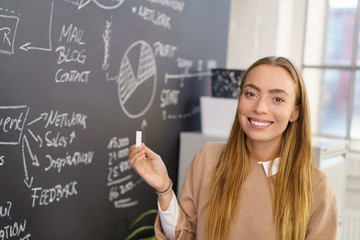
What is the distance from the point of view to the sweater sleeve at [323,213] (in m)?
1.67

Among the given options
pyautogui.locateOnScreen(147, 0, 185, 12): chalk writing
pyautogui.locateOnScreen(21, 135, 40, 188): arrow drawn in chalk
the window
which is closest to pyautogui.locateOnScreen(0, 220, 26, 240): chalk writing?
pyautogui.locateOnScreen(21, 135, 40, 188): arrow drawn in chalk

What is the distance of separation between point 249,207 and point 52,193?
0.89 meters

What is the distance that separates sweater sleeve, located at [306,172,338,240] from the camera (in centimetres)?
167

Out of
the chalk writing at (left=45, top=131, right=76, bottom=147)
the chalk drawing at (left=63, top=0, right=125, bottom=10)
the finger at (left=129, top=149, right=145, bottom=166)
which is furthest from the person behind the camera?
the chalk drawing at (left=63, top=0, right=125, bottom=10)

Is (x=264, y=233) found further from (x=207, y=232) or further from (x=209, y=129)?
(x=209, y=129)

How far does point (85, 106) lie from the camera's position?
236 cm

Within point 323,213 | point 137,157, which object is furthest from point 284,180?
point 137,157

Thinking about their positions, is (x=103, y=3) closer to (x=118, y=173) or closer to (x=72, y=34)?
(x=72, y=34)

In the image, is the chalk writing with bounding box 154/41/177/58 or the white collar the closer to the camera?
the white collar

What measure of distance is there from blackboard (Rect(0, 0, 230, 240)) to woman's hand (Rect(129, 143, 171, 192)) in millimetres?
562

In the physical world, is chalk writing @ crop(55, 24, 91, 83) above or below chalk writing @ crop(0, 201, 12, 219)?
above

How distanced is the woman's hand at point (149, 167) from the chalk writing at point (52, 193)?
59 centimetres

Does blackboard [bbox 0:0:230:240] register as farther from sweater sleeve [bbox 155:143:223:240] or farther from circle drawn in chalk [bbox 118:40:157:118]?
sweater sleeve [bbox 155:143:223:240]

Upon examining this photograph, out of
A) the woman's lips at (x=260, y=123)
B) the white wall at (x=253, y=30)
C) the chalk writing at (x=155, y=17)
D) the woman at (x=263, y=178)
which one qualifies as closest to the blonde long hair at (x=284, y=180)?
the woman at (x=263, y=178)
